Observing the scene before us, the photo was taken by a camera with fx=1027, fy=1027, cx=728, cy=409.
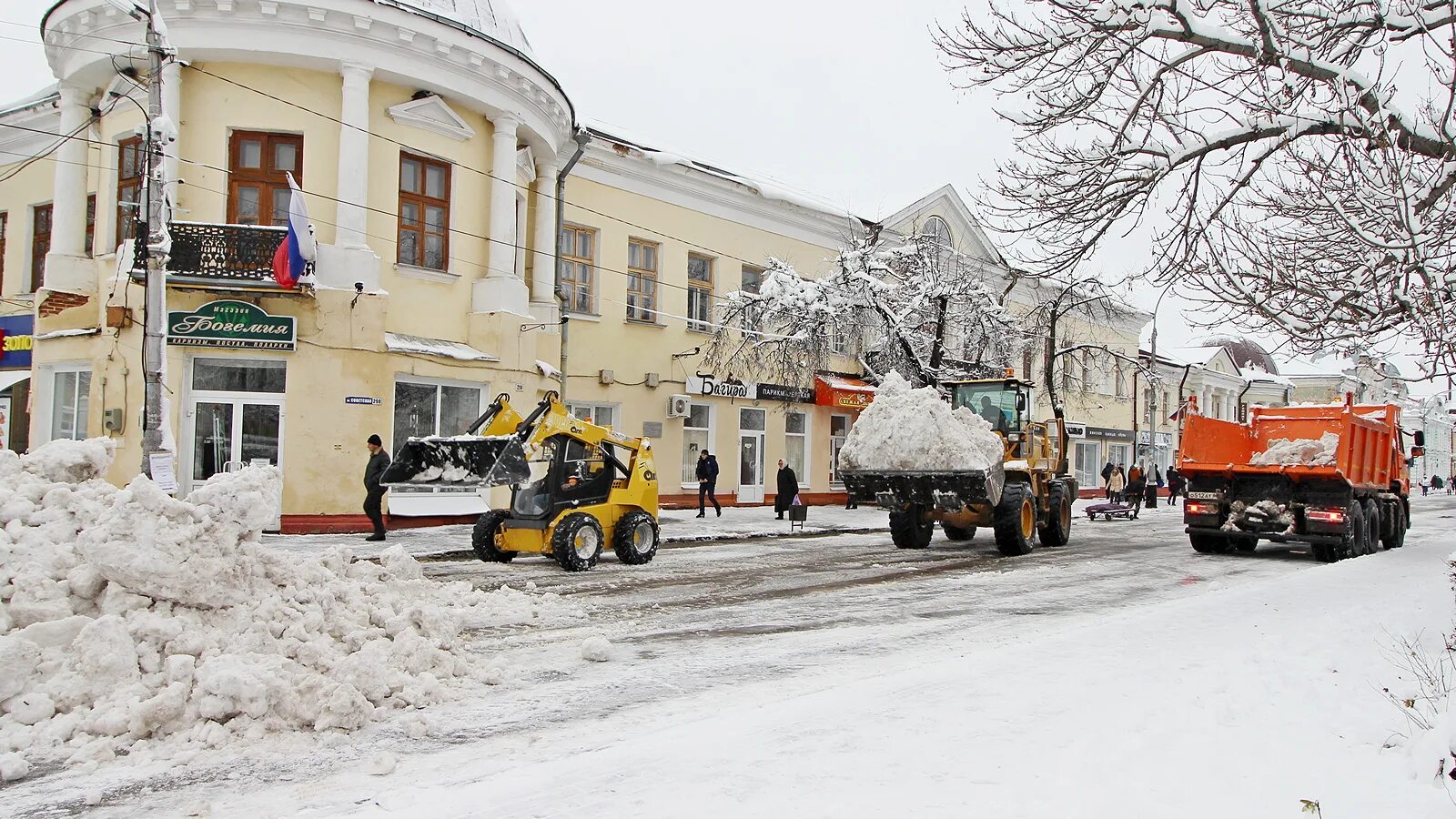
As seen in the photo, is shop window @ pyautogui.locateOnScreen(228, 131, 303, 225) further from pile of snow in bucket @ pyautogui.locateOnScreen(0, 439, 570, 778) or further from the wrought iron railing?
pile of snow in bucket @ pyautogui.locateOnScreen(0, 439, 570, 778)

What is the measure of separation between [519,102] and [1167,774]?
1847cm

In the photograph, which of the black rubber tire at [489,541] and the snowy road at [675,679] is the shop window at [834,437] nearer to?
the snowy road at [675,679]

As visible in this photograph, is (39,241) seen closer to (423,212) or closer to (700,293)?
(423,212)

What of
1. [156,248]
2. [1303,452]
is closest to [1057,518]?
[1303,452]

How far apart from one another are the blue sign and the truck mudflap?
18.0 metres

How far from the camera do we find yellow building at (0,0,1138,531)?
17.2 m

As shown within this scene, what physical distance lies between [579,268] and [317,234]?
24.8 ft

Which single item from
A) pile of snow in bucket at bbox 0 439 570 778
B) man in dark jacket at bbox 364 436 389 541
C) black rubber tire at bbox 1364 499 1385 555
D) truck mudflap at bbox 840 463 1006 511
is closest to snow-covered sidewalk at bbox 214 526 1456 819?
pile of snow in bucket at bbox 0 439 570 778

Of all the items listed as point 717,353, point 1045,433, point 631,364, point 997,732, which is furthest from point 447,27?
point 997,732

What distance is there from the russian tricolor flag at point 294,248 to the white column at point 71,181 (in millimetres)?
5102

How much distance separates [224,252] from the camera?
16984 millimetres

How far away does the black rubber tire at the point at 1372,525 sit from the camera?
703 inches

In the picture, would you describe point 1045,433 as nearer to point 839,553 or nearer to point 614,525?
point 839,553

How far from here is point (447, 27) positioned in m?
18.5
